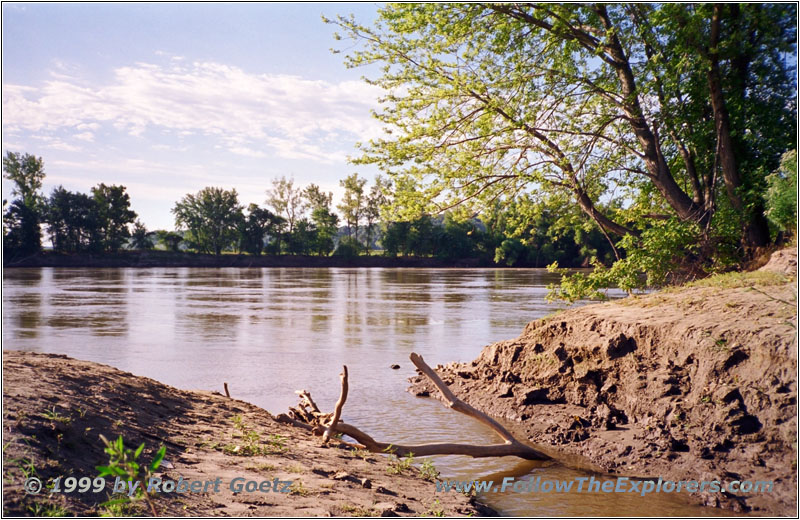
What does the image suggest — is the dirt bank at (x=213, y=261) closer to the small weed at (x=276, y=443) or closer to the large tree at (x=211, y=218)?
the large tree at (x=211, y=218)

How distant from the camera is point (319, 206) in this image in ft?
332

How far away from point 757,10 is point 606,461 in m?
8.42

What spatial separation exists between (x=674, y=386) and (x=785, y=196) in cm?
400

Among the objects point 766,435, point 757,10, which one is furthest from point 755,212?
point 766,435

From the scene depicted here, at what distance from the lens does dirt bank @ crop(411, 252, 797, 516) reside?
609 centimetres

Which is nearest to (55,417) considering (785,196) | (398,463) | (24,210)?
(398,463)

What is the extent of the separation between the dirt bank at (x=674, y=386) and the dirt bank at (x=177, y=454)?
2.34m

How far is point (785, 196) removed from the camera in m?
9.17

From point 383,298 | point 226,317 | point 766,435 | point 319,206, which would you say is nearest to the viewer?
point 766,435

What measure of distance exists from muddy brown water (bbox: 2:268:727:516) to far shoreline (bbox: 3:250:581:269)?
5544 centimetres

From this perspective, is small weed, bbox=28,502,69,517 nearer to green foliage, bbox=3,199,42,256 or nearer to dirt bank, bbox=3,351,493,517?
dirt bank, bbox=3,351,493,517

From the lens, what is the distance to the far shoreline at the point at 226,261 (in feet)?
253

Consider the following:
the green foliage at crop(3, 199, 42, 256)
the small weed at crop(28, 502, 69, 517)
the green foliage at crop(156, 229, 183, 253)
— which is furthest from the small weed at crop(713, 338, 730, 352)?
the green foliage at crop(156, 229, 183, 253)

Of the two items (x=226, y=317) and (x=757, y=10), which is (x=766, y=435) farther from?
(x=226, y=317)
